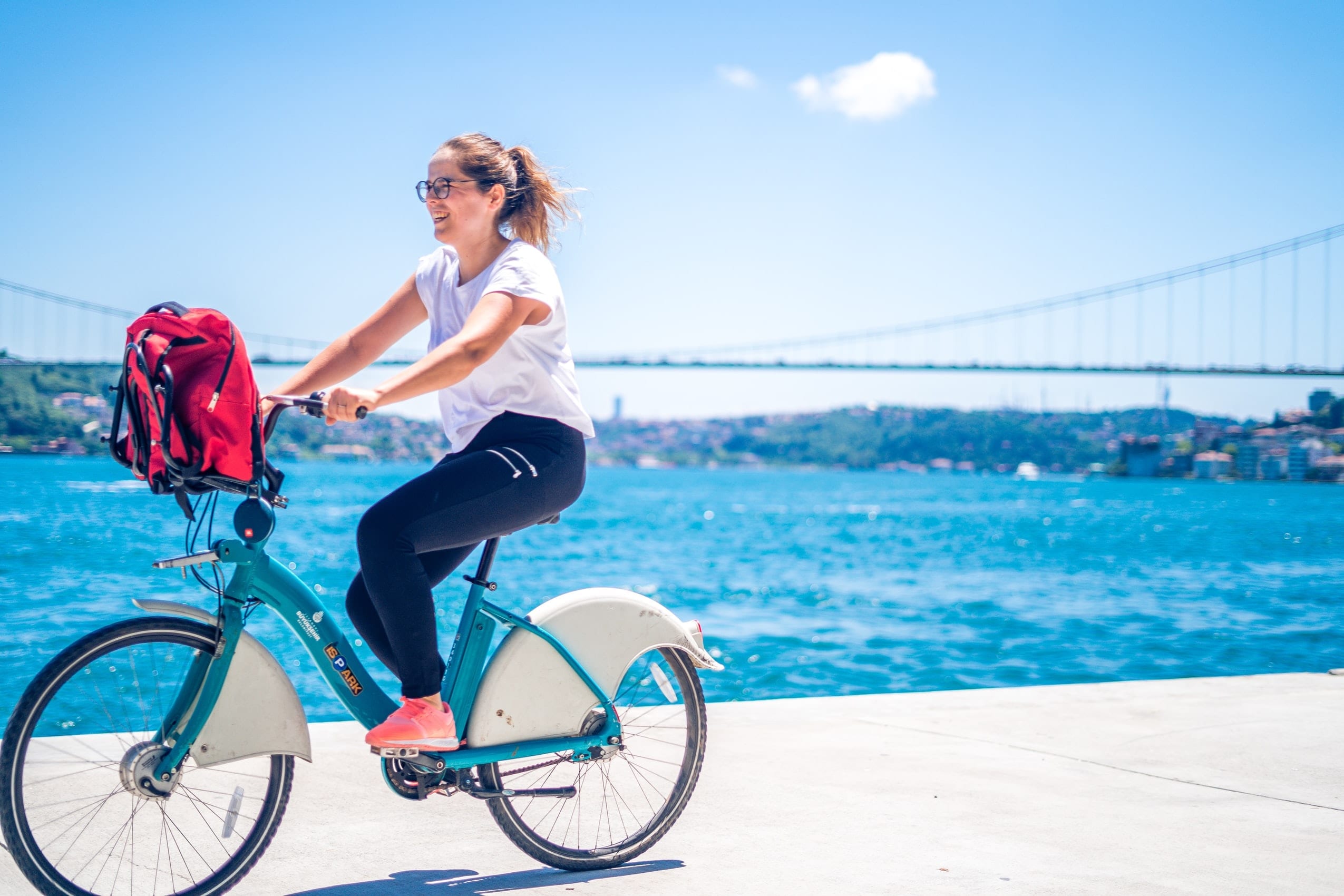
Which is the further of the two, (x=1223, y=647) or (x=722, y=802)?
(x=1223, y=647)

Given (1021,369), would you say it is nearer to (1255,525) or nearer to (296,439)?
(1255,525)

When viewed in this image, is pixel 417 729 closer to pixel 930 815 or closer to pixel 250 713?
pixel 250 713

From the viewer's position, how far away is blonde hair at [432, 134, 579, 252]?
235cm

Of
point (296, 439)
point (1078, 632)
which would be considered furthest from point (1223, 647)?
point (296, 439)

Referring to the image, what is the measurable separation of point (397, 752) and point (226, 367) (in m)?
0.80

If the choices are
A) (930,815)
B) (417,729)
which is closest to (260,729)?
(417,729)

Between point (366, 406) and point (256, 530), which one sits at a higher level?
point (366, 406)

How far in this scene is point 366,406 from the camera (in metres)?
1.97

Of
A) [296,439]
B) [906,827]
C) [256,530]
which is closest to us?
[256,530]

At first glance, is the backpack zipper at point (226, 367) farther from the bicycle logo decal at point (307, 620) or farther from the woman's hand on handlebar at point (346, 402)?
the bicycle logo decal at point (307, 620)

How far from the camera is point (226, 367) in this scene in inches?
77.7

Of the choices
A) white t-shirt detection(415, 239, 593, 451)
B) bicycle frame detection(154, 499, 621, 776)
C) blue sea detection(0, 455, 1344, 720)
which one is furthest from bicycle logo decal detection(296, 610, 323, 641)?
blue sea detection(0, 455, 1344, 720)

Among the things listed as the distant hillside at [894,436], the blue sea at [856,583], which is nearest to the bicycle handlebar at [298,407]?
the blue sea at [856,583]

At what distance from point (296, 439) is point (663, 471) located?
405 feet
